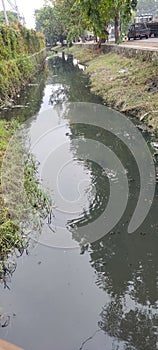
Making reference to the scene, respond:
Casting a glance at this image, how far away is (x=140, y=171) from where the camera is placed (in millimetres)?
7672

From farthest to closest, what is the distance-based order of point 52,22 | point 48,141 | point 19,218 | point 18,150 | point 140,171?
point 52,22, point 48,141, point 18,150, point 140,171, point 19,218

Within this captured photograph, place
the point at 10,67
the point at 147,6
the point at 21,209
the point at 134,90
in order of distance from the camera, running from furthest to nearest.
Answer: the point at 147,6
the point at 10,67
the point at 134,90
the point at 21,209

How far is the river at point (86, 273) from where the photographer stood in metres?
3.83

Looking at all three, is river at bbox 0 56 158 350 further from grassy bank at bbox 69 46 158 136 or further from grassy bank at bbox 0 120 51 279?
grassy bank at bbox 69 46 158 136

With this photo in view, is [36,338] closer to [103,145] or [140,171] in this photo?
[140,171]

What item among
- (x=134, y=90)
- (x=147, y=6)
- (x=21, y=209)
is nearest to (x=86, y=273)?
(x=21, y=209)

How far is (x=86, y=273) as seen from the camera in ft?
15.6

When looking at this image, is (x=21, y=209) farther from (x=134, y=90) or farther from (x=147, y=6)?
(x=147, y=6)

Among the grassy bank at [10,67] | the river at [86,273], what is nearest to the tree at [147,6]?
the grassy bank at [10,67]

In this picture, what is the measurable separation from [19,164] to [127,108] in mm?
5752

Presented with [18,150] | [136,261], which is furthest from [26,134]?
[136,261]

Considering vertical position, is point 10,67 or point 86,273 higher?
point 10,67

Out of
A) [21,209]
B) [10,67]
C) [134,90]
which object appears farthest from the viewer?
[10,67]

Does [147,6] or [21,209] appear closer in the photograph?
[21,209]
